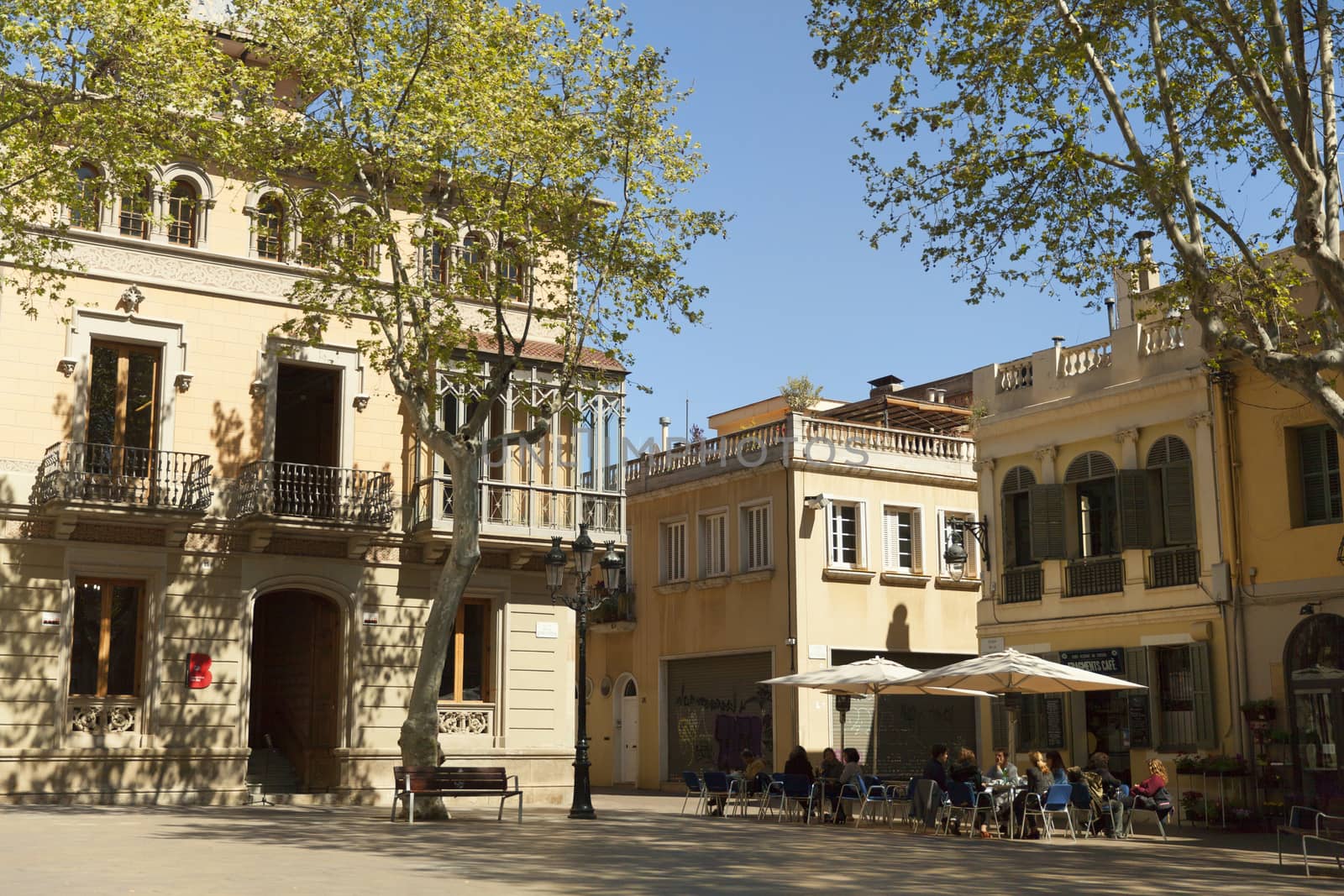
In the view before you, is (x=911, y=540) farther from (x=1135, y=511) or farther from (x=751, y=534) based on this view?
(x=1135, y=511)

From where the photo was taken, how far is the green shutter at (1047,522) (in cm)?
2636

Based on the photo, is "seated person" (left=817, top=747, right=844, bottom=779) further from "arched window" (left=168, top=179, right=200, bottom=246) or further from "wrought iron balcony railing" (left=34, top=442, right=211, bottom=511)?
"arched window" (left=168, top=179, right=200, bottom=246)

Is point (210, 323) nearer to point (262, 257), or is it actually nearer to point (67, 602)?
point (262, 257)

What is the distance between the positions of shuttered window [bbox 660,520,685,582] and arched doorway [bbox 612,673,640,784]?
2997 mm

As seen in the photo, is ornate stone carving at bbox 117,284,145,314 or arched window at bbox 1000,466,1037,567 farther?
arched window at bbox 1000,466,1037,567

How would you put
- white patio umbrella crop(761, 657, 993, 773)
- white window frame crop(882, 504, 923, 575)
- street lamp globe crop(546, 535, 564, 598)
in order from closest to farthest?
1. street lamp globe crop(546, 535, 564, 598)
2. white patio umbrella crop(761, 657, 993, 773)
3. white window frame crop(882, 504, 923, 575)

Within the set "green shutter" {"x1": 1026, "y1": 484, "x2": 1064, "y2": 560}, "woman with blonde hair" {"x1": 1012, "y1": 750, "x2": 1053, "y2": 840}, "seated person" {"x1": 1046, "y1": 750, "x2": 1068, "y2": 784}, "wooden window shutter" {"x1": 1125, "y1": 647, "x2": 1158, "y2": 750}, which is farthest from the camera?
"green shutter" {"x1": 1026, "y1": 484, "x2": 1064, "y2": 560}

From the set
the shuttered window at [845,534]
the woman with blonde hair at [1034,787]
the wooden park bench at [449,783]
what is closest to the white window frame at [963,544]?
the shuttered window at [845,534]

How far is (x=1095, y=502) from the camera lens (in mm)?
26328

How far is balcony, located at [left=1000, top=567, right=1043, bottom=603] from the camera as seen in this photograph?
88.7ft

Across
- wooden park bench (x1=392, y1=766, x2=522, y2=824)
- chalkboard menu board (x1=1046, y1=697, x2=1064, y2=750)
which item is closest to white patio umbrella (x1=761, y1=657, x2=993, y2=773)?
chalkboard menu board (x1=1046, y1=697, x2=1064, y2=750)

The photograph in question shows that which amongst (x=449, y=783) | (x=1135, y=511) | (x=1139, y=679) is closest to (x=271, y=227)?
(x=449, y=783)

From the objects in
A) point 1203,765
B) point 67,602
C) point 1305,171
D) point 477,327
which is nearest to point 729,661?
point 477,327

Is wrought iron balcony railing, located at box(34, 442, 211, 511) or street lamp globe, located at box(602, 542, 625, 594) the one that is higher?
wrought iron balcony railing, located at box(34, 442, 211, 511)
